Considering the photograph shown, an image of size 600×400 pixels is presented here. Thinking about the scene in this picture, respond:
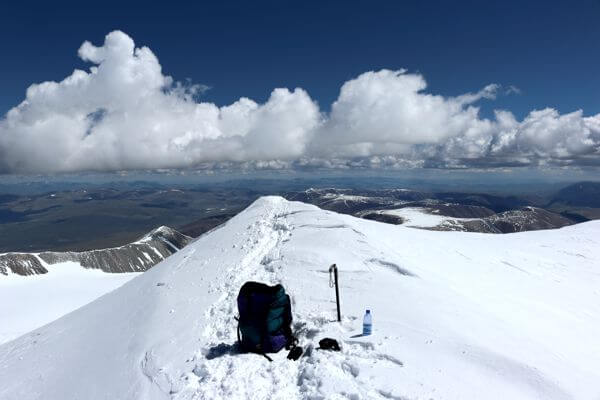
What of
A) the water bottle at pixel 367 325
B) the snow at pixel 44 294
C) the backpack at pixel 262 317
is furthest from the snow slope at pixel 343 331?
the snow at pixel 44 294

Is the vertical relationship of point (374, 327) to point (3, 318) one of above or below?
above

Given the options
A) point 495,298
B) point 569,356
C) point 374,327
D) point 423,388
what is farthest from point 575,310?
point 423,388

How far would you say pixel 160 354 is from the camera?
1133cm

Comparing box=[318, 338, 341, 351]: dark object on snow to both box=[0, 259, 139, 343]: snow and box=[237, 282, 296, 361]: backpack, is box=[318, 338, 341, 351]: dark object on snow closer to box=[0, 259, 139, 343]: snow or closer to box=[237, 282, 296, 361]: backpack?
box=[237, 282, 296, 361]: backpack

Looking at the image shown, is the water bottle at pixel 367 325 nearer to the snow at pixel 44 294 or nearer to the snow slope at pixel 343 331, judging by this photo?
the snow slope at pixel 343 331

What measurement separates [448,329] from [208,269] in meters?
13.1

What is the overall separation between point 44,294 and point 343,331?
138823 millimetres

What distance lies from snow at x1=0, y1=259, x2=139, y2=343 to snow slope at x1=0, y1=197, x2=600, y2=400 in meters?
60.3

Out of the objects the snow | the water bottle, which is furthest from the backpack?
the snow

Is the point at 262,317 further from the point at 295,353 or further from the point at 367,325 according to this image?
the point at 367,325

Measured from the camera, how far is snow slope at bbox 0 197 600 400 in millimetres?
8695

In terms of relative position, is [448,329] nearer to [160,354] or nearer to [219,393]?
[219,393]

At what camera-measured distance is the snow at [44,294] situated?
80.6m

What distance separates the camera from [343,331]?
11.0 meters
